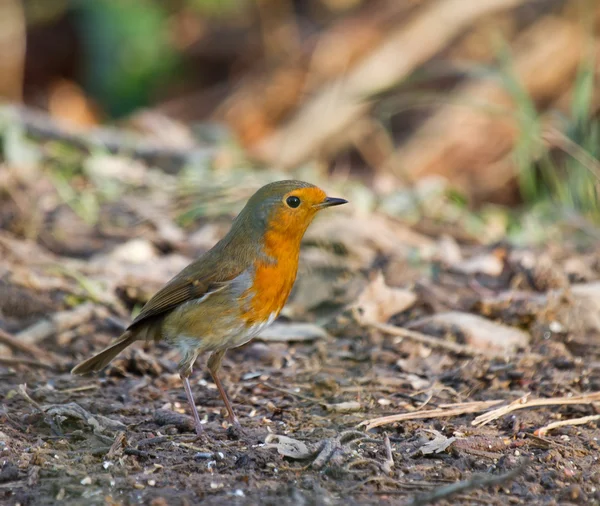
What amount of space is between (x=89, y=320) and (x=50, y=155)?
2.74m

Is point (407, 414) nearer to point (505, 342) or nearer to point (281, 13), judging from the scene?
point (505, 342)

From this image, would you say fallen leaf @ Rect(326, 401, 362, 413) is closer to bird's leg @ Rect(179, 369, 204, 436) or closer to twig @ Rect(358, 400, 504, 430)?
twig @ Rect(358, 400, 504, 430)

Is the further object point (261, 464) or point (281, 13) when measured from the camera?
point (281, 13)

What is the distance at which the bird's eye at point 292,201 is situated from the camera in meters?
3.92

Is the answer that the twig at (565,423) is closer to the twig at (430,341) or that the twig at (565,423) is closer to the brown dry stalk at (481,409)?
the brown dry stalk at (481,409)

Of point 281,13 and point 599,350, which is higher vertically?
point 281,13

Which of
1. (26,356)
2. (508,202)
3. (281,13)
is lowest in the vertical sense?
(508,202)

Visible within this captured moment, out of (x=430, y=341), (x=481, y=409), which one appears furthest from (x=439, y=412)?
(x=430, y=341)

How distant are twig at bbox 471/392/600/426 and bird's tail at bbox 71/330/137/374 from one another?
5.05 feet

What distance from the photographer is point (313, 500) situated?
8.77ft

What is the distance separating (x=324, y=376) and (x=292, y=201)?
2.69ft

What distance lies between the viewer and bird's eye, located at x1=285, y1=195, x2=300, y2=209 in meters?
3.92

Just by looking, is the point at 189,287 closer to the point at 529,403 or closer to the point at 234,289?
the point at 234,289

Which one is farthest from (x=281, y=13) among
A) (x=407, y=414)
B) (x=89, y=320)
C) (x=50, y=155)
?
(x=407, y=414)
